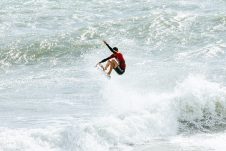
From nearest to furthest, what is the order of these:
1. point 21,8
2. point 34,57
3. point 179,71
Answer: point 179,71
point 34,57
point 21,8

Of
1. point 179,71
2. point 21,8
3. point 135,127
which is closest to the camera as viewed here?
point 135,127

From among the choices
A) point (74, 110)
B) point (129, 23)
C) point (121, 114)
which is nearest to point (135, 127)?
point (121, 114)

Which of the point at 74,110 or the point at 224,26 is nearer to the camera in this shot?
the point at 74,110

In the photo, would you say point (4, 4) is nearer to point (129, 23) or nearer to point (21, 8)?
point (21, 8)

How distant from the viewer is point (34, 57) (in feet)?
103

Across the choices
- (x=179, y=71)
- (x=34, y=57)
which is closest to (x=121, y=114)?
(x=179, y=71)

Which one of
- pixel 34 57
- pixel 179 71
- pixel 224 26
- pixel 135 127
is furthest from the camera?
Answer: pixel 224 26

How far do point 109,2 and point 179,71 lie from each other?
15.2 meters

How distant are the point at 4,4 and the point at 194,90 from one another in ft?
69.4

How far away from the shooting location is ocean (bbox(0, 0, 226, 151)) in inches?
773

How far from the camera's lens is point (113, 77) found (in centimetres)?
2731

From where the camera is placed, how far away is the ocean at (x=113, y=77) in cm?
1964

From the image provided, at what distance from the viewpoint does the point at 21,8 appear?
131ft

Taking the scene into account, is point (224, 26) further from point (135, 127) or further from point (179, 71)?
point (135, 127)
